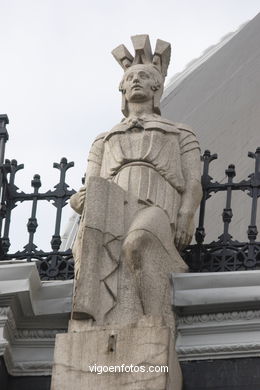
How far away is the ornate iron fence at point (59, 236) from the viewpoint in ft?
80.3

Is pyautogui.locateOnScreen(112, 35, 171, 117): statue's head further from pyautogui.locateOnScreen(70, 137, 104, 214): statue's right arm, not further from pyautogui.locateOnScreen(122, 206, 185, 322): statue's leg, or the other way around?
pyautogui.locateOnScreen(122, 206, 185, 322): statue's leg

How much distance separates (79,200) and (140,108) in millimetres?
1337

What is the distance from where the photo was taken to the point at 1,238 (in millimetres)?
25000

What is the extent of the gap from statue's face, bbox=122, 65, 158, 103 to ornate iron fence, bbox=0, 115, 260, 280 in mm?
766

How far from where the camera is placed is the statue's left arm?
24172mm

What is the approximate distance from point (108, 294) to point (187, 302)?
751 mm

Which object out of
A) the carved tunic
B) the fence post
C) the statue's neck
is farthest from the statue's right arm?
the fence post

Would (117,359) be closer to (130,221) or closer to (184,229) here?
(130,221)

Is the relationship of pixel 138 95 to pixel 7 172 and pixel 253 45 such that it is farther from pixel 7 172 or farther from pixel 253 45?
pixel 253 45

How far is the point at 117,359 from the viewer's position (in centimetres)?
2278

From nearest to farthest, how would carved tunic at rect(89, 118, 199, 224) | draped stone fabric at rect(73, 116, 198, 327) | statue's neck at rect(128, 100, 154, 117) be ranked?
draped stone fabric at rect(73, 116, 198, 327)
carved tunic at rect(89, 118, 199, 224)
statue's neck at rect(128, 100, 154, 117)

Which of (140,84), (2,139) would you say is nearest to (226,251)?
(140,84)

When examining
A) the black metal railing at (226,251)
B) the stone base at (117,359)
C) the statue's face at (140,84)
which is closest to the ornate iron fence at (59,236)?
the black metal railing at (226,251)

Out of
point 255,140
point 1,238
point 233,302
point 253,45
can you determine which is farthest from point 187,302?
point 253,45
